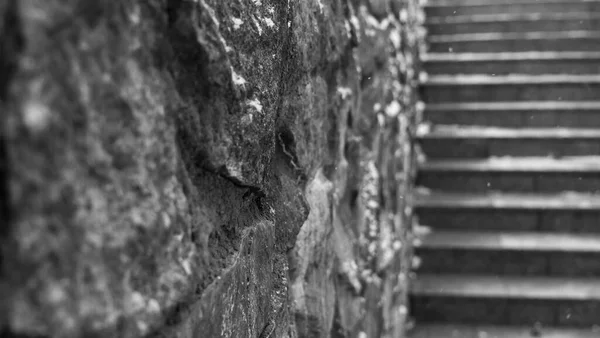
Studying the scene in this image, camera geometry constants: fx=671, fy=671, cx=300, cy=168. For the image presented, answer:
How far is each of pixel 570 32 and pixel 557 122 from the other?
3.10 ft

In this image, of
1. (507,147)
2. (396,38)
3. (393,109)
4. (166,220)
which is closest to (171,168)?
(166,220)

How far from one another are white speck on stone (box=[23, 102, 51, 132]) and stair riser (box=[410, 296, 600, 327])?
2.86 meters

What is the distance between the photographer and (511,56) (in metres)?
4.45

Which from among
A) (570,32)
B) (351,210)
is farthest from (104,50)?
(570,32)

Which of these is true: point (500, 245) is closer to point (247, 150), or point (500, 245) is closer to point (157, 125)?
point (247, 150)

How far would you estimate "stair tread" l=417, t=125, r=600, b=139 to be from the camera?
3842 mm

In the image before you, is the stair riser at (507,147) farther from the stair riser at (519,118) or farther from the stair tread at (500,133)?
the stair riser at (519,118)

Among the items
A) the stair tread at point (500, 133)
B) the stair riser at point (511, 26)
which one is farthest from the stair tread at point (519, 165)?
the stair riser at point (511, 26)

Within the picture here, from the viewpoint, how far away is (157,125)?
624 mm

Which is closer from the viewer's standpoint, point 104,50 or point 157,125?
point 104,50

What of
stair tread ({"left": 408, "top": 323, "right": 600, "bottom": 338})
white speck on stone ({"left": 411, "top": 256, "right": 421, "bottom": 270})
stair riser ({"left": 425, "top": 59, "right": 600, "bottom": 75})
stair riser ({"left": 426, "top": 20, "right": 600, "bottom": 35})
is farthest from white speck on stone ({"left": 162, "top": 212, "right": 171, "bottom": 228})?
stair riser ({"left": 426, "top": 20, "right": 600, "bottom": 35})

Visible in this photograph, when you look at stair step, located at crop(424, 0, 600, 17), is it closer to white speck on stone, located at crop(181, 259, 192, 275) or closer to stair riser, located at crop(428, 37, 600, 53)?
stair riser, located at crop(428, 37, 600, 53)

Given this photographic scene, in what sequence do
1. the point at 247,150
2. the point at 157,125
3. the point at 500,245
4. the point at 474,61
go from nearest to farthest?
the point at 157,125 → the point at 247,150 → the point at 500,245 → the point at 474,61

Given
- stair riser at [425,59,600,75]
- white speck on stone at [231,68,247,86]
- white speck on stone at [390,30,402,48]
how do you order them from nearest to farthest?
white speck on stone at [231,68,247,86] < white speck on stone at [390,30,402,48] < stair riser at [425,59,600,75]
